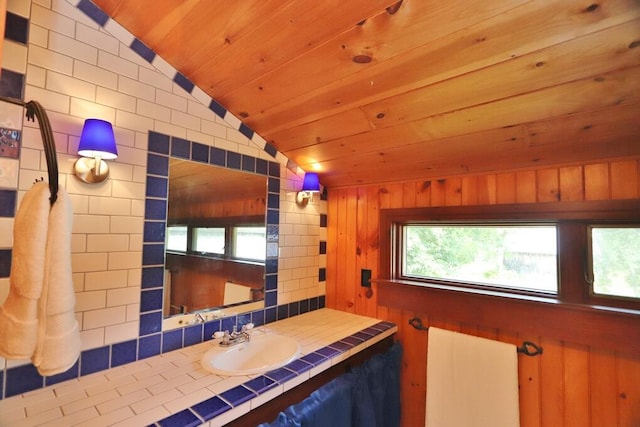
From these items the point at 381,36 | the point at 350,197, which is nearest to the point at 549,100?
the point at 381,36

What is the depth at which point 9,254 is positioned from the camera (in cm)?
100

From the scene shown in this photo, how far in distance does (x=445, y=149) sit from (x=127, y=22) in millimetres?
1478

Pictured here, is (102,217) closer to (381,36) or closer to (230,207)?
(230,207)

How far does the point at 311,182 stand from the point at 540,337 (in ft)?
4.67

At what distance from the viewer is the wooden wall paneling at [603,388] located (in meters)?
1.25

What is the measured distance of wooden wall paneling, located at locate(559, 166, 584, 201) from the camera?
52.3 inches

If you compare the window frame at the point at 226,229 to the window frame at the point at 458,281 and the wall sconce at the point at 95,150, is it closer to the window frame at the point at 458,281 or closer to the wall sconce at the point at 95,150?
the wall sconce at the point at 95,150

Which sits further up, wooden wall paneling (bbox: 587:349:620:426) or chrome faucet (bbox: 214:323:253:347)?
chrome faucet (bbox: 214:323:253:347)

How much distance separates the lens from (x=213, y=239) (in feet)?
5.23

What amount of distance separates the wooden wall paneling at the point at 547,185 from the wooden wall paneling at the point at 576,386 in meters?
0.65

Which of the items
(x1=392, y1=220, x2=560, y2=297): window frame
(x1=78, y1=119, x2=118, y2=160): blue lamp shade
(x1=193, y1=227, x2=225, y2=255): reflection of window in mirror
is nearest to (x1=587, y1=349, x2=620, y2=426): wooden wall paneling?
(x1=392, y1=220, x2=560, y2=297): window frame

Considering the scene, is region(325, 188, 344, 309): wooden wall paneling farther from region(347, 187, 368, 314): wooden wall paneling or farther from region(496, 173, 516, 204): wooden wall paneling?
region(496, 173, 516, 204): wooden wall paneling

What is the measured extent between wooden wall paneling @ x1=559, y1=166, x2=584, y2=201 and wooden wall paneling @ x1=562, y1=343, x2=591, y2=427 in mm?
648

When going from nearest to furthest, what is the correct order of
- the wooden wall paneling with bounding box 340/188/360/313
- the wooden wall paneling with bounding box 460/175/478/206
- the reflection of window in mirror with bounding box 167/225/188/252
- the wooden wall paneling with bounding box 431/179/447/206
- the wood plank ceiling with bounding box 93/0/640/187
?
the wood plank ceiling with bounding box 93/0/640/187 < the reflection of window in mirror with bounding box 167/225/188/252 < the wooden wall paneling with bounding box 460/175/478/206 < the wooden wall paneling with bounding box 431/179/447/206 < the wooden wall paneling with bounding box 340/188/360/313
